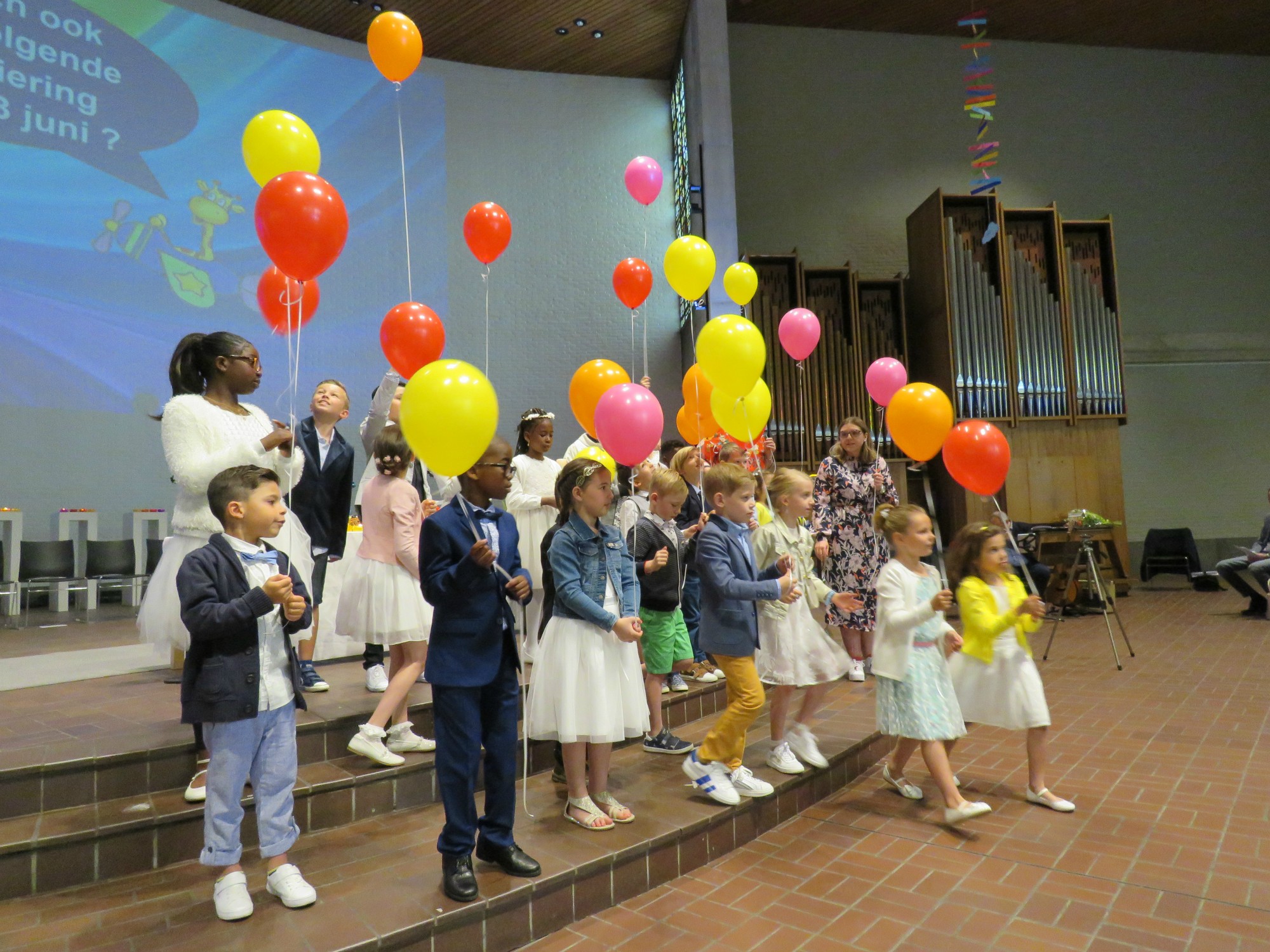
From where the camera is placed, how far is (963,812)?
9.75 ft

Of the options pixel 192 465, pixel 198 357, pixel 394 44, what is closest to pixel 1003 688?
pixel 192 465

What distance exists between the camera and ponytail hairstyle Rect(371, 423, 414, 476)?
3273 mm

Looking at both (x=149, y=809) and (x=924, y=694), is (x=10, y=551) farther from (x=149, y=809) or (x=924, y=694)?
(x=924, y=694)

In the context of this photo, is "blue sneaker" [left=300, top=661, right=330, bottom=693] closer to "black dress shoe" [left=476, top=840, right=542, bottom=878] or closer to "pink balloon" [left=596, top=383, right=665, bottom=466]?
"black dress shoe" [left=476, top=840, right=542, bottom=878]

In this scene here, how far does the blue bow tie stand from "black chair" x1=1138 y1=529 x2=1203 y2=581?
10682 mm

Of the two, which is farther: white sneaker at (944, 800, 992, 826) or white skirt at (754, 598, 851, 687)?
white skirt at (754, 598, 851, 687)

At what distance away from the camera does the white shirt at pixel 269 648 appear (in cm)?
217

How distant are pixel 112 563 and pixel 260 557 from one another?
6.61 m

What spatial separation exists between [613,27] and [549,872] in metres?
9.42

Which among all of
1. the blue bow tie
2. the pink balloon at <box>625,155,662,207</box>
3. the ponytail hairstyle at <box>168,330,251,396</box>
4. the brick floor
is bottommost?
the brick floor

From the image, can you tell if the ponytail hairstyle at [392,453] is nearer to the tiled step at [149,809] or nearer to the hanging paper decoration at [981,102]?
the tiled step at [149,809]

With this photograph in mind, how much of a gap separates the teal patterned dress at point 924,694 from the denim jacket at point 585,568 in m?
1.14

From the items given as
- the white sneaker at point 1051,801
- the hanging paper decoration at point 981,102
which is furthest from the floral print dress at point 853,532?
the hanging paper decoration at point 981,102

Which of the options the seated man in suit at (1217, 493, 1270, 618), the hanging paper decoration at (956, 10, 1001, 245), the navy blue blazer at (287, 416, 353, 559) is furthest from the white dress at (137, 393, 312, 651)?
the seated man in suit at (1217, 493, 1270, 618)
